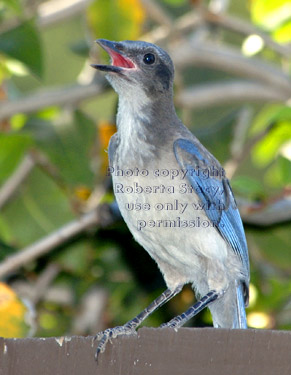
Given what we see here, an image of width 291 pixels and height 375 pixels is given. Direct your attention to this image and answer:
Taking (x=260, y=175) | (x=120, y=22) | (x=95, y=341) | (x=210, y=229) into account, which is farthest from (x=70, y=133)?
(x=260, y=175)

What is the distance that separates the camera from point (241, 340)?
8.87 ft

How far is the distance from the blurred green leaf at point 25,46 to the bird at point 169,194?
1062 mm

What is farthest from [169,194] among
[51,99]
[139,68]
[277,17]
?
[277,17]

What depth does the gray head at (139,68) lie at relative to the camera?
3928 millimetres

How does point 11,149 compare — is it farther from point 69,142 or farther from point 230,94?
point 230,94

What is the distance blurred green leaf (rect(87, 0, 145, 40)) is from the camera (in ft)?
17.6

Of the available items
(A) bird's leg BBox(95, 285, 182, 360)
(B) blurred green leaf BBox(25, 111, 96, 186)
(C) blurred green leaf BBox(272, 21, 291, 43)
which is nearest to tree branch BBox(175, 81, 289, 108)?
(C) blurred green leaf BBox(272, 21, 291, 43)

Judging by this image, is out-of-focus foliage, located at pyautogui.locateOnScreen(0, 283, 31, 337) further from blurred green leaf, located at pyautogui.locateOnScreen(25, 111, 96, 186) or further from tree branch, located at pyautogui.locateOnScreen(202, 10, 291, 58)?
tree branch, located at pyautogui.locateOnScreen(202, 10, 291, 58)

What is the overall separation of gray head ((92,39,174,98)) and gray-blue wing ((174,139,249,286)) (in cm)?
34

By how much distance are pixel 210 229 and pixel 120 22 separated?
2138mm

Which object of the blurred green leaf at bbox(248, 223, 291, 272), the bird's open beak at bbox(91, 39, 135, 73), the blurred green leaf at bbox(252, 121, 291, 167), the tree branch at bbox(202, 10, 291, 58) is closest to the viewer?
the bird's open beak at bbox(91, 39, 135, 73)

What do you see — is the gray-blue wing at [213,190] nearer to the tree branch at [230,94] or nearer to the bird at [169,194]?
the bird at [169,194]

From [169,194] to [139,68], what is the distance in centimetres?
71

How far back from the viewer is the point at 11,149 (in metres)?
4.79
